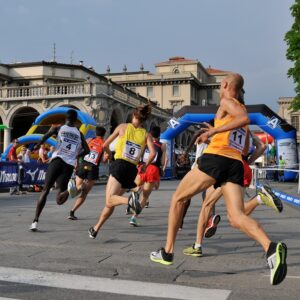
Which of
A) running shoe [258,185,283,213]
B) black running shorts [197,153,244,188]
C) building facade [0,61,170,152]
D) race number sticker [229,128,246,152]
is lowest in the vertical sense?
running shoe [258,185,283,213]

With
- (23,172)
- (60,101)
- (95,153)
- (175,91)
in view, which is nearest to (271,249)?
(95,153)

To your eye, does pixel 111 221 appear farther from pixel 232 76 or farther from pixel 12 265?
pixel 232 76

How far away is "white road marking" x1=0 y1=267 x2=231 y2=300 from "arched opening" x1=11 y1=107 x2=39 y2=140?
35007 mm

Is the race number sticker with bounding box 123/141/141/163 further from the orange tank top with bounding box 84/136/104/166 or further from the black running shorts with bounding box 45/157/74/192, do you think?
the orange tank top with bounding box 84/136/104/166

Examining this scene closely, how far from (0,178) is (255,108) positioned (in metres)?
13.8

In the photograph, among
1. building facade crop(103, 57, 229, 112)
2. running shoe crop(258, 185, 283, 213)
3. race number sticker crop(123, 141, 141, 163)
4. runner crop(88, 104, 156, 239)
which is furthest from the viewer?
building facade crop(103, 57, 229, 112)

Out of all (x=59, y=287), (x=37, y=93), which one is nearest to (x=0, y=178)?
(x=59, y=287)

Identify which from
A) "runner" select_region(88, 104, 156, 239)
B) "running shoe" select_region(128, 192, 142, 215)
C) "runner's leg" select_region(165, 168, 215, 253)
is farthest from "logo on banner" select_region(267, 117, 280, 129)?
"runner's leg" select_region(165, 168, 215, 253)

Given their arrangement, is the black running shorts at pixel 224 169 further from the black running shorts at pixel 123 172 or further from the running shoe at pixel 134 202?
the black running shorts at pixel 123 172

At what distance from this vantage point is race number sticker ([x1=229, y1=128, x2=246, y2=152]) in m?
4.26

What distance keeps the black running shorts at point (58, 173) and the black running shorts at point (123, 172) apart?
1.17 metres

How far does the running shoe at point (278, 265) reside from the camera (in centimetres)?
351

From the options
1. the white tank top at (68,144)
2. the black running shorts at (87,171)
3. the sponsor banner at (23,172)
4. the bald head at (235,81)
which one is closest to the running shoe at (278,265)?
the bald head at (235,81)

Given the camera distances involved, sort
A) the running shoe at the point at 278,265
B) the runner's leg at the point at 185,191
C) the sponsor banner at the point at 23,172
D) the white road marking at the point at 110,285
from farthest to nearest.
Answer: the sponsor banner at the point at 23,172 < the runner's leg at the point at 185,191 < the white road marking at the point at 110,285 < the running shoe at the point at 278,265
